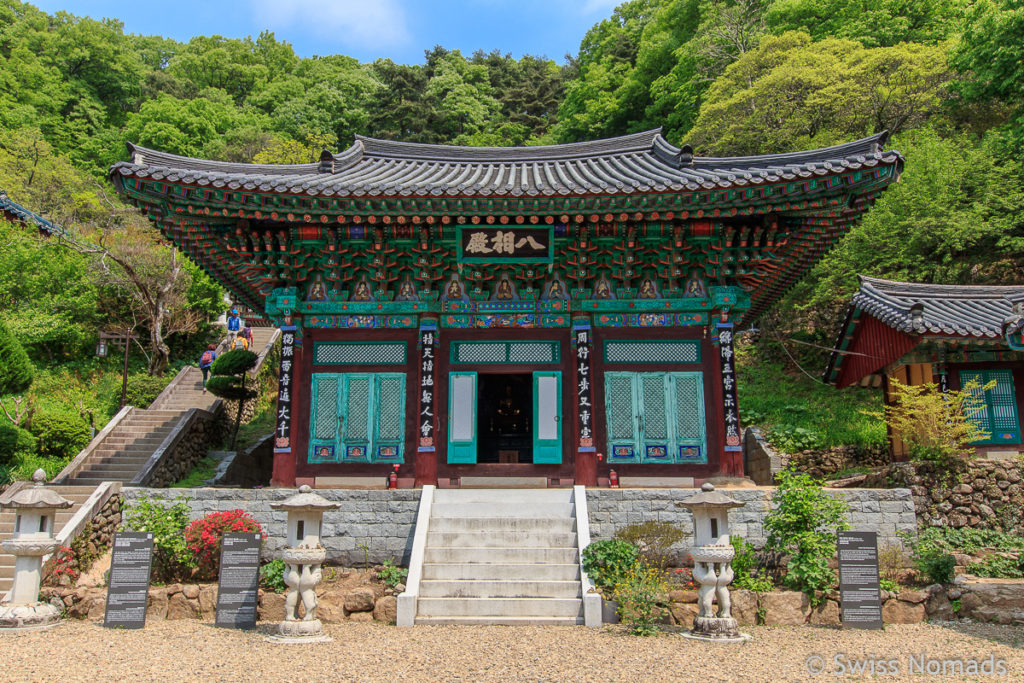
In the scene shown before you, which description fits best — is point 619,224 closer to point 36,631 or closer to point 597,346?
point 597,346

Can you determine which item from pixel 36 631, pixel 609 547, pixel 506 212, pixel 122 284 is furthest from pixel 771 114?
pixel 36 631

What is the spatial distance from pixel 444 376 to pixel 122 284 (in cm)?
1780

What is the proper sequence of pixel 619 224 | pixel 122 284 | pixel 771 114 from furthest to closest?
pixel 771 114 < pixel 122 284 < pixel 619 224

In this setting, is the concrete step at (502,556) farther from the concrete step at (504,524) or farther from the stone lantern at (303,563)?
the stone lantern at (303,563)

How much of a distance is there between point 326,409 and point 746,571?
25.6ft

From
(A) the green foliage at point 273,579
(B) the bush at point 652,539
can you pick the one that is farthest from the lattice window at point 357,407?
(B) the bush at point 652,539

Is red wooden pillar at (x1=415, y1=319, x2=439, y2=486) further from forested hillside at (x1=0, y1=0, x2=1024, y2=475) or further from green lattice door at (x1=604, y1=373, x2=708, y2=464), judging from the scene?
forested hillside at (x1=0, y1=0, x2=1024, y2=475)

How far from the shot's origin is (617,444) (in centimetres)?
1228

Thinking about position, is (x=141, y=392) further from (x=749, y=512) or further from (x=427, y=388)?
(x=749, y=512)

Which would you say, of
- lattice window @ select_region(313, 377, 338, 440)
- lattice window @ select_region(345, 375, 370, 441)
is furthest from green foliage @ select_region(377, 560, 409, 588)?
lattice window @ select_region(313, 377, 338, 440)

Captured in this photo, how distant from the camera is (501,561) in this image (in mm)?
9492

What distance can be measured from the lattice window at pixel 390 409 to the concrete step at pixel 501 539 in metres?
2.89

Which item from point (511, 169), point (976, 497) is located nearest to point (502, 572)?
point (976, 497)

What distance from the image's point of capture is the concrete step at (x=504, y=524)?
10.1 metres
